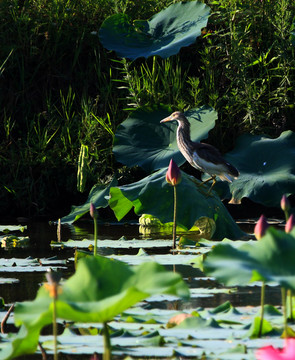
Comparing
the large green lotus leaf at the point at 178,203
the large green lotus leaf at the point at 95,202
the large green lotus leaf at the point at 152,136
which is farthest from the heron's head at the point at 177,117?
the large green lotus leaf at the point at 178,203

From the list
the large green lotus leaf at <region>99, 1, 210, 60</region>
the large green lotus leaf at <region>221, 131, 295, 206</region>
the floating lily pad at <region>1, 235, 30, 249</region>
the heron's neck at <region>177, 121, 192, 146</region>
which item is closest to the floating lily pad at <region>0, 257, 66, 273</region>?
the floating lily pad at <region>1, 235, 30, 249</region>

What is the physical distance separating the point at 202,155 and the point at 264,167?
650 millimetres

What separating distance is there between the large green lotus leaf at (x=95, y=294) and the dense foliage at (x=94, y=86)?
421 centimetres

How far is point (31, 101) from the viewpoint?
21.8 feet

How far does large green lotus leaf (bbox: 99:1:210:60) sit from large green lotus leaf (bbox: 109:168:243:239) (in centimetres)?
173

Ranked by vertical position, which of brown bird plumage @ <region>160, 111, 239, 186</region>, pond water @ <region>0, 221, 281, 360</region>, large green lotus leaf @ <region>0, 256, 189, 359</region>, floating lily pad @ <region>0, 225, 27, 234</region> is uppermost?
brown bird plumage @ <region>160, 111, 239, 186</region>

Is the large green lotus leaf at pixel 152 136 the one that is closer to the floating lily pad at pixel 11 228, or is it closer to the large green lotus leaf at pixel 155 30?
the large green lotus leaf at pixel 155 30

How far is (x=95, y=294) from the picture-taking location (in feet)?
5.24

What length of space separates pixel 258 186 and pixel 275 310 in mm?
3195

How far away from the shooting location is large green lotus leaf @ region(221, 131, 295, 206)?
5449 mm

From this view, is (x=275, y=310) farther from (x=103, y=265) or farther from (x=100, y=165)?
(x=100, y=165)

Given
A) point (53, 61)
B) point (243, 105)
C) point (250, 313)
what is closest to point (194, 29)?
point (243, 105)

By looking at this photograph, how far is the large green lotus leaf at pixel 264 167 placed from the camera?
545 cm

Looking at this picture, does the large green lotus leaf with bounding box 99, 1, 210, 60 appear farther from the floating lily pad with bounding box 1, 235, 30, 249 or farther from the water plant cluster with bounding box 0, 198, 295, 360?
the water plant cluster with bounding box 0, 198, 295, 360
